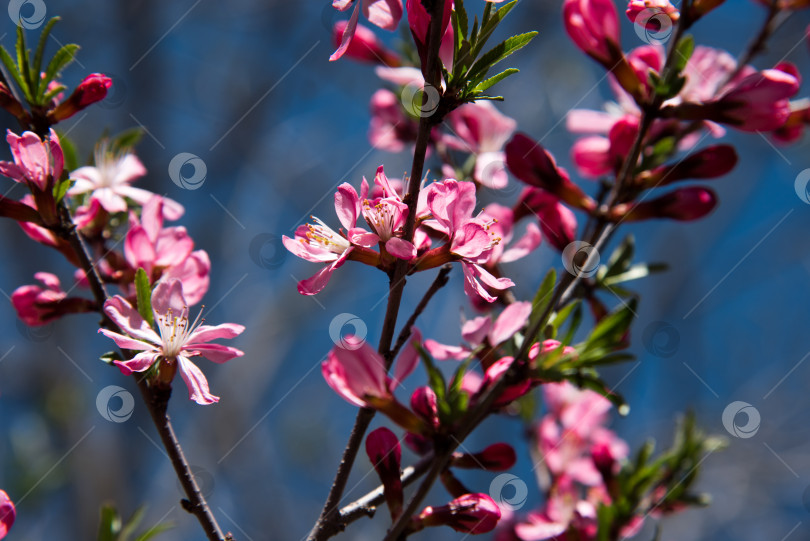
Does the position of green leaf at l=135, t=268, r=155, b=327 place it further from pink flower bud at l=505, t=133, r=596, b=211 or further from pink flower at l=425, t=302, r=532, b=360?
pink flower bud at l=505, t=133, r=596, b=211

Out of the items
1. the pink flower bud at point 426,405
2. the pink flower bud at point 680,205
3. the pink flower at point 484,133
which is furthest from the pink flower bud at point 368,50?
the pink flower bud at point 426,405

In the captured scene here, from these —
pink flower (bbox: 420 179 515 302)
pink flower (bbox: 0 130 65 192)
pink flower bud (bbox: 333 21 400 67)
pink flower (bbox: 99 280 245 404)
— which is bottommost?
pink flower (bbox: 99 280 245 404)

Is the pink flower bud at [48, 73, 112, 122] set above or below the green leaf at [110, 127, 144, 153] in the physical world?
above

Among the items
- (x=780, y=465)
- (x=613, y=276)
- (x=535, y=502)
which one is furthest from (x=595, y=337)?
(x=780, y=465)

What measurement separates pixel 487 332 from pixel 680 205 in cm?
68

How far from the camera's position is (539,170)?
5.15 ft

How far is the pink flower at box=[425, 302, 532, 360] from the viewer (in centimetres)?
123

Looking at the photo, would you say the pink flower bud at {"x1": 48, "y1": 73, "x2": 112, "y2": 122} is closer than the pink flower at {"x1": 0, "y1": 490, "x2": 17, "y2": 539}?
No

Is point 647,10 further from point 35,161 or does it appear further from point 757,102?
point 35,161

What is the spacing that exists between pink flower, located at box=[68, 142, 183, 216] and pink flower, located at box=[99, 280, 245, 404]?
0.29 meters

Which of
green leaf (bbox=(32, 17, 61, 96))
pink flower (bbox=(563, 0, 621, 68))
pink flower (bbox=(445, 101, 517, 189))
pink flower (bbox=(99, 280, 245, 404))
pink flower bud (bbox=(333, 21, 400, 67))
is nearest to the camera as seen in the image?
pink flower (bbox=(99, 280, 245, 404))

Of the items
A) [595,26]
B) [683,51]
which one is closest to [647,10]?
[683,51]

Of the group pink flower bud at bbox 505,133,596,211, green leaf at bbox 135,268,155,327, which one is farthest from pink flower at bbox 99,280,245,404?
pink flower bud at bbox 505,133,596,211

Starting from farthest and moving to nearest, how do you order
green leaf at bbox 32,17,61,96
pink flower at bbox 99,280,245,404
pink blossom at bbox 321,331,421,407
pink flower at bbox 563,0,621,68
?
pink flower at bbox 563,0,621,68 → green leaf at bbox 32,17,61,96 → pink flower at bbox 99,280,245,404 → pink blossom at bbox 321,331,421,407
